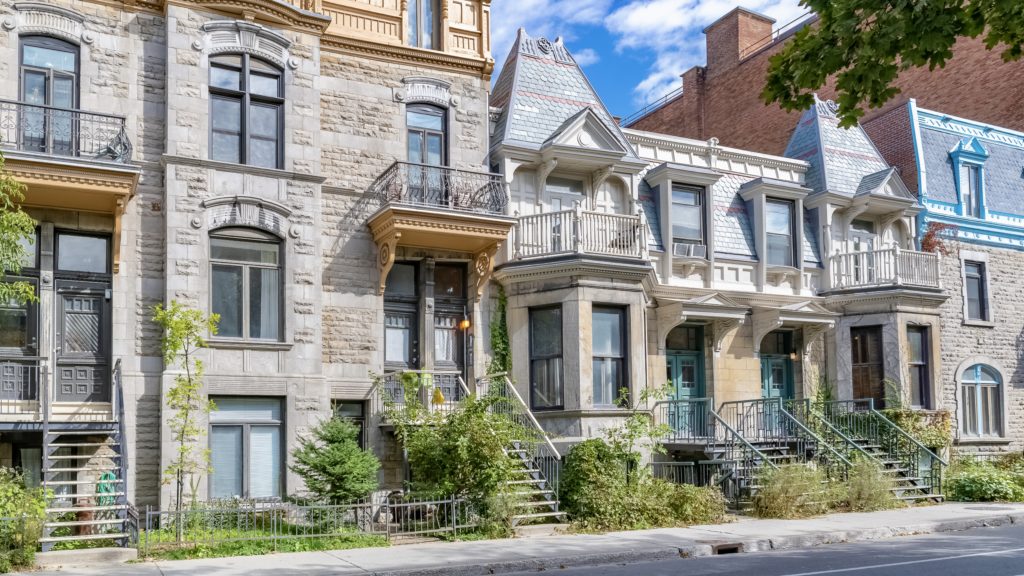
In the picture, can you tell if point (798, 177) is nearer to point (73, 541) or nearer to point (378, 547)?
point (378, 547)

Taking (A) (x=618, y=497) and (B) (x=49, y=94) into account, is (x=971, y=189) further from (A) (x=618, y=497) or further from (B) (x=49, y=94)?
(B) (x=49, y=94)

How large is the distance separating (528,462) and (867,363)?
11043mm

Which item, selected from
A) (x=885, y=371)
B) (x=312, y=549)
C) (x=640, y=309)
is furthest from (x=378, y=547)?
(x=885, y=371)

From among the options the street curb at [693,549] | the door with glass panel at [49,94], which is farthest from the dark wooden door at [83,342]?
the street curb at [693,549]

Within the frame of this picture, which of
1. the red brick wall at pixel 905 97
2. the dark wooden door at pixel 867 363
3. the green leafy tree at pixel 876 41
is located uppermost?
the red brick wall at pixel 905 97

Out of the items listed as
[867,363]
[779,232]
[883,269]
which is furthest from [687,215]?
[867,363]

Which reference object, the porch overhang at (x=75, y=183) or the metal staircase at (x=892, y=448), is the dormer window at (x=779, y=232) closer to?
the metal staircase at (x=892, y=448)

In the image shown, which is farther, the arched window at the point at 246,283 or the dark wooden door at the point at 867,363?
the dark wooden door at the point at 867,363

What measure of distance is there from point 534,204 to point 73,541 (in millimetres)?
11496

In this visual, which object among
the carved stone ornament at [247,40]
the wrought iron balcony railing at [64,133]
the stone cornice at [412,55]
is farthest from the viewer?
the stone cornice at [412,55]

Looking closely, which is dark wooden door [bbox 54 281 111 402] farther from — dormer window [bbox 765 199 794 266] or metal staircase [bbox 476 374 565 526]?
dormer window [bbox 765 199 794 266]

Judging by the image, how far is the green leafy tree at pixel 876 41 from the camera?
838cm

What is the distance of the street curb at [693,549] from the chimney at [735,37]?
21771 millimetres

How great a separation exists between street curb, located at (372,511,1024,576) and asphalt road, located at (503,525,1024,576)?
12.0 inches
